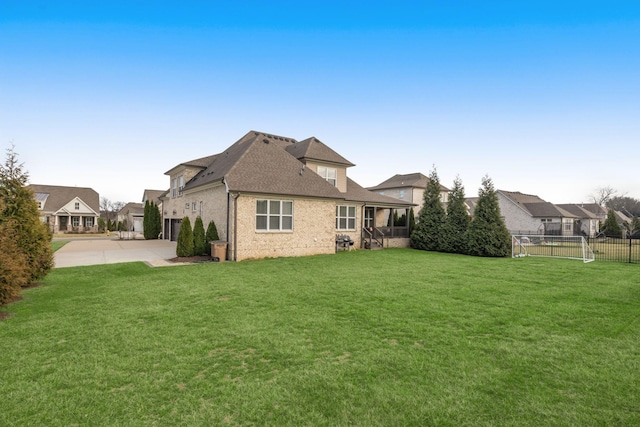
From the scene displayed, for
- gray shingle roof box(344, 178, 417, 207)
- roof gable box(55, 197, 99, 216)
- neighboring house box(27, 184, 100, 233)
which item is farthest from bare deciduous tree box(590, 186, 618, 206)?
roof gable box(55, 197, 99, 216)

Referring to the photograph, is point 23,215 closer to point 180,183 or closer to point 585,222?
point 180,183

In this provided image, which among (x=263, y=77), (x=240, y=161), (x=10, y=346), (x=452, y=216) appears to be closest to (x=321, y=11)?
(x=263, y=77)

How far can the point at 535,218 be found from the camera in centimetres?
4278

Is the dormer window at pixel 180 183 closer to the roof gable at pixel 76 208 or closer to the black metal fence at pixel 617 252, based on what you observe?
the black metal fence at pixel 617 252

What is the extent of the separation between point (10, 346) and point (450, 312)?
797 centimetres

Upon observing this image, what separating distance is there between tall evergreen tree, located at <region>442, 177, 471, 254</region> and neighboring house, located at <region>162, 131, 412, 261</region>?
4314 mm

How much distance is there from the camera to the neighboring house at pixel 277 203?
50.3ft

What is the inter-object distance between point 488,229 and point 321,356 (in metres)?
18.3

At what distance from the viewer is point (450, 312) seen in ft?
21.4

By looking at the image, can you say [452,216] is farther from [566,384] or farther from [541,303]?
[566,384]

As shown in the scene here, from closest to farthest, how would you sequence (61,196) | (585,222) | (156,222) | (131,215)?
(156,222), (61,196), (585,222), (131,215)

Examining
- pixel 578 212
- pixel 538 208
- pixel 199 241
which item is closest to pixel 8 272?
pixel 199 241

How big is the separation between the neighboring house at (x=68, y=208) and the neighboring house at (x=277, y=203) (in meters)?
35.2

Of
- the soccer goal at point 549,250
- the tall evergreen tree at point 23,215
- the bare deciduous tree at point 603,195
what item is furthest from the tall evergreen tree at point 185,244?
the bare deciduous tree at point 603,195
